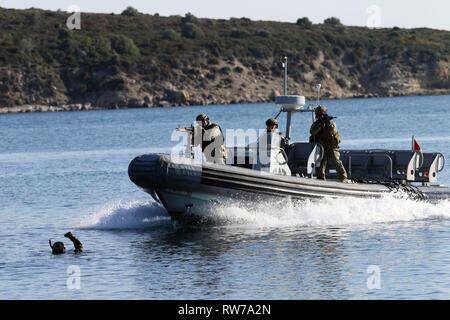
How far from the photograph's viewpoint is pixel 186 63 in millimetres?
109375

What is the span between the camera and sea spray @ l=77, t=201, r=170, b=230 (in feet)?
62.6

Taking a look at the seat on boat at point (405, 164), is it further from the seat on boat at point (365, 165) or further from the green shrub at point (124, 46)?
the green shrub at point (124, 46)

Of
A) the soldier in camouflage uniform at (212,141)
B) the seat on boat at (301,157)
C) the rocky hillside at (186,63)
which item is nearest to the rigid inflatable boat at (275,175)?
the seat on boat at (301,157)

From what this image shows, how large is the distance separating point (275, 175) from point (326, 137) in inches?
61.0

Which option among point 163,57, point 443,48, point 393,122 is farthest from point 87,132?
point 443,48

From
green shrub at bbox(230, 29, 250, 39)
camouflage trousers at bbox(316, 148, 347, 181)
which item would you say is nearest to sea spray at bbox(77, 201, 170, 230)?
camouflage trousers at bbox(316, 148, 347, 181)

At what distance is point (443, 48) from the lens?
407 feet

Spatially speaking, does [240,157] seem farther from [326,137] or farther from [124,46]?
[124,46]

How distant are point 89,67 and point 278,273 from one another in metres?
91.3

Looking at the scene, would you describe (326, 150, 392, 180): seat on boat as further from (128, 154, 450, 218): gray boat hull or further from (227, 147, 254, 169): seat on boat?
(227, 147, 254, 169): seat on boat

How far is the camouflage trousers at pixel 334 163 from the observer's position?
18.4 meters

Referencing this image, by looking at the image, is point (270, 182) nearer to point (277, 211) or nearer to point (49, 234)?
point (277, 211)

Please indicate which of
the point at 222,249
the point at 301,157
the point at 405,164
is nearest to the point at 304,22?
the point at 405,164

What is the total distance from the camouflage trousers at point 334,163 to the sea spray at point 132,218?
335cm
